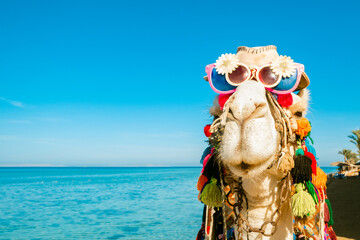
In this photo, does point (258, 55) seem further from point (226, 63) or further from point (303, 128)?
point (303, 128)

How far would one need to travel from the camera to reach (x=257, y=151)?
174 centimetres

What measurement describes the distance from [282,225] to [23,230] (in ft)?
67.4


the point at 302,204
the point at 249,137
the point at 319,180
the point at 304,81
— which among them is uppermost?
the point at 304,81

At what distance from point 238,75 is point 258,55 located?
35cm

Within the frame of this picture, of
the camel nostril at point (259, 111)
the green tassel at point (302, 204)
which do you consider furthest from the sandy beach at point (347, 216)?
the camel nostril at point (259, 111)

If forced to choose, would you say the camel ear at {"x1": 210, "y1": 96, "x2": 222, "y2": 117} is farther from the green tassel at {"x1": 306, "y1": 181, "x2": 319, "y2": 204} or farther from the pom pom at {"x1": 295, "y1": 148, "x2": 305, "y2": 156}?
the green tassel at {"x1": 306, "y1": 181, "x2": 319, "y2": 204}

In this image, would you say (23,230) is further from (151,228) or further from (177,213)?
(177,213)

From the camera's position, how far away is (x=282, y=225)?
228 cm

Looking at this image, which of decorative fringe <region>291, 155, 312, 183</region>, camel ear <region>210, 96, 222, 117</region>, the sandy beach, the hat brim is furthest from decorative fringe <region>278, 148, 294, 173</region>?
the sandy beach

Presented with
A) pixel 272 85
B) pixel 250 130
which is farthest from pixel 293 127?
pixel 250 130

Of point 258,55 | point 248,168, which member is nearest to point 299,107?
point 258,55

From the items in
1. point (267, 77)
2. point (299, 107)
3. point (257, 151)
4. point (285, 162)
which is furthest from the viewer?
point (299, 107)

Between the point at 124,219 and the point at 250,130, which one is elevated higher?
the point at 250,130

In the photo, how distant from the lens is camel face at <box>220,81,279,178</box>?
1747 mm
